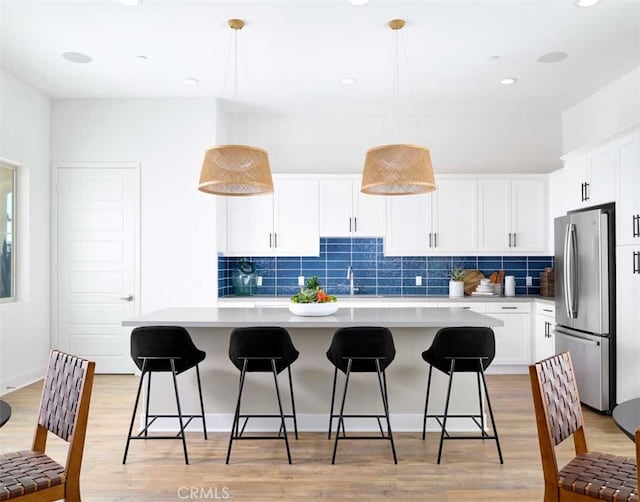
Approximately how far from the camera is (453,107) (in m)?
5.78

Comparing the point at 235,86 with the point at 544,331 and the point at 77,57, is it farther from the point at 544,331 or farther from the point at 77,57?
the point at 544,331

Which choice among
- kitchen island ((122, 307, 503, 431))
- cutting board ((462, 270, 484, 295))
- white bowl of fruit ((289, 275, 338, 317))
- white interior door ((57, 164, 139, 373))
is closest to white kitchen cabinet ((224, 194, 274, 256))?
white interior door ((57, 164, 139, 373))

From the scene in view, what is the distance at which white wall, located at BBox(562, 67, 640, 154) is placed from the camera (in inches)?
183

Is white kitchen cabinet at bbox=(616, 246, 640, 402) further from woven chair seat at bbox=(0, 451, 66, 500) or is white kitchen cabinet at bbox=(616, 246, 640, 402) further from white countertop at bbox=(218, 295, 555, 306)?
woven chair seat at bbox=(0, 451, 66, 500)

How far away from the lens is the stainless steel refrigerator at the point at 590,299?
A: 396 cm

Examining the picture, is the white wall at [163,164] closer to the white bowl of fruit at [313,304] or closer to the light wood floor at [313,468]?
the light wood floor at [313,468]

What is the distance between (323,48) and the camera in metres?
4.13

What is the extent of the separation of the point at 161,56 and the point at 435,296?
12.9 feet

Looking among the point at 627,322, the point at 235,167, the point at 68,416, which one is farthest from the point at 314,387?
the point at 627,322

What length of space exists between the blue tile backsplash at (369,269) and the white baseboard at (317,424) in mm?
2476

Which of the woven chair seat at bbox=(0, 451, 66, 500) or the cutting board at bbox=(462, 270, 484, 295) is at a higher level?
the cutting board at bbox=(462, 270, 484, 295)

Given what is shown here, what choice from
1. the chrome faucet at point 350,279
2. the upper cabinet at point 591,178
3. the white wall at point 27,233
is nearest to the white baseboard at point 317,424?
the white wall at point 27,233

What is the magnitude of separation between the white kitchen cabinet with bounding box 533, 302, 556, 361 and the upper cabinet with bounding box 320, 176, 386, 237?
197 centimetres

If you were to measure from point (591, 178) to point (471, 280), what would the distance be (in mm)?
2053
